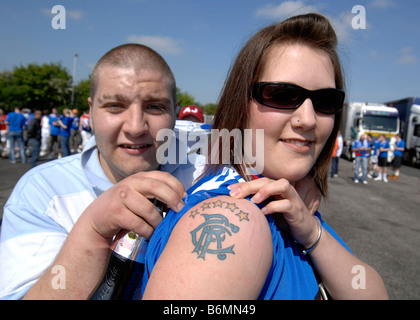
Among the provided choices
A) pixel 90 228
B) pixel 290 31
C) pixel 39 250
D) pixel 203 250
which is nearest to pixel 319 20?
pixel 290 31

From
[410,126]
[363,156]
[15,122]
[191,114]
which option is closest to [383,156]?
[363,156]

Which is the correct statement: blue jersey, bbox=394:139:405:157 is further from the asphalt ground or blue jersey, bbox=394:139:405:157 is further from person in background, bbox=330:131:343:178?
person in background, bbox=330:131:343:178

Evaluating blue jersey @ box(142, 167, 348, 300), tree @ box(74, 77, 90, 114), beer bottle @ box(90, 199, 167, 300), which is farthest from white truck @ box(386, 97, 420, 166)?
tree @ box(74, 77, 90, 114)

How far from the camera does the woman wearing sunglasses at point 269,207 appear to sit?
93cm

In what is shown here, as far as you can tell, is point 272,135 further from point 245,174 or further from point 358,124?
point 358,124

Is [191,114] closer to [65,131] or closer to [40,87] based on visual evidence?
[65,131]

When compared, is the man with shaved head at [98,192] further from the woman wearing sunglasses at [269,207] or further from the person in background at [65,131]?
the person in background at [65,131]

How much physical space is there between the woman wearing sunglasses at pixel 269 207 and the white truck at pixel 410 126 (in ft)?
71.6

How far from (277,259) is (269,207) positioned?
0.19m

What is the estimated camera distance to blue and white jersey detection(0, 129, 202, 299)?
1.58 meters

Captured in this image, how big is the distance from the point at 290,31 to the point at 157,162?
49.8 inches

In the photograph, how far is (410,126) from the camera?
20.3 meters

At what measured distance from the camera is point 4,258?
1639 mm

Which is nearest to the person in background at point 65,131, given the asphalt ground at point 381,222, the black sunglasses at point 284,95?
the asphalt ground at point 381,222
